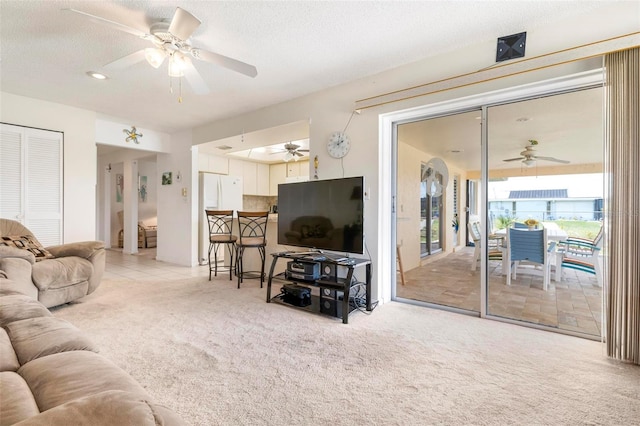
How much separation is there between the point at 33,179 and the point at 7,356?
4260 mm

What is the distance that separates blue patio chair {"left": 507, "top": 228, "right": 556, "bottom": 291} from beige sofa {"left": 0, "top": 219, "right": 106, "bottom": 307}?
457 cm

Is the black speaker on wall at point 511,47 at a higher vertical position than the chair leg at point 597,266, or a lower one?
higher

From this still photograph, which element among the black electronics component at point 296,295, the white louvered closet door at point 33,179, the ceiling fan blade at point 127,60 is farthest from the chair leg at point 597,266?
the white louvered closet door at point 33,179

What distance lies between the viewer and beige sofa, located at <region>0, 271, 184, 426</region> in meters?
0.68

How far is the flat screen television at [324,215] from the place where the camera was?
3.09 meters

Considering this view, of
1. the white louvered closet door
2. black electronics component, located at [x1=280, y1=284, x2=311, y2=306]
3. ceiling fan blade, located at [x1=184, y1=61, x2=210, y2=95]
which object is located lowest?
black electronics component, located at [x1=280, y1=284, x2=311, y2=306]

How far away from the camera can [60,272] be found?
119 inches

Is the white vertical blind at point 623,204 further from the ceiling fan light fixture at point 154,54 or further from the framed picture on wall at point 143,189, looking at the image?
the framed picture on wall at point 143,189

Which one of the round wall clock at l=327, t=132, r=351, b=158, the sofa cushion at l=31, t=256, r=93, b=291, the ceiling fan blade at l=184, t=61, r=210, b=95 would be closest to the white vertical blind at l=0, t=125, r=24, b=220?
the sofa cushion at l=31, t=256, r=93, b=291

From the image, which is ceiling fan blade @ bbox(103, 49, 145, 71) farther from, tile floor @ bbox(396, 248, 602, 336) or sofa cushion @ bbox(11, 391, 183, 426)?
tile floor @ bbox(396, 248, 602, 336)

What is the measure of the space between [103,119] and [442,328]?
5960mm

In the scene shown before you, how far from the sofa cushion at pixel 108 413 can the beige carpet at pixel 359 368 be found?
91 cm

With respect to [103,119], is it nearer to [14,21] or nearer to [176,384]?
[14,21]

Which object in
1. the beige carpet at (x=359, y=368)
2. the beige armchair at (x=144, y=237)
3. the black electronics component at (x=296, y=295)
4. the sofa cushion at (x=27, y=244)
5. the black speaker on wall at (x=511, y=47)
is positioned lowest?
the beige carpet at (x=359, y=368)
